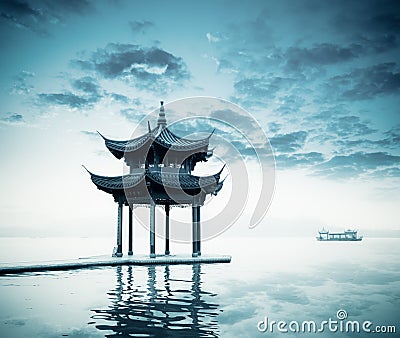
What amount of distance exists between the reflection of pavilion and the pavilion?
36.8ft

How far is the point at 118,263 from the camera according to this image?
29359 millimetres

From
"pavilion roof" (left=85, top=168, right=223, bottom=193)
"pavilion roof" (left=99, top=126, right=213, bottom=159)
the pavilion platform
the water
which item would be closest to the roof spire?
"pavilion roof" (left=99, top=126, right=213, bottom=159)

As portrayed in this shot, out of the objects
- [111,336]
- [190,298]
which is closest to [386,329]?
[190,298]

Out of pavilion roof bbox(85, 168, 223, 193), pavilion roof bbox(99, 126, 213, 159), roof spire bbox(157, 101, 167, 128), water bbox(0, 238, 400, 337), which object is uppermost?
roof spire bbox(157, 101, 167, 128)

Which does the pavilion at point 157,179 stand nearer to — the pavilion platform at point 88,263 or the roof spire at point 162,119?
the roof spire at point 162,119

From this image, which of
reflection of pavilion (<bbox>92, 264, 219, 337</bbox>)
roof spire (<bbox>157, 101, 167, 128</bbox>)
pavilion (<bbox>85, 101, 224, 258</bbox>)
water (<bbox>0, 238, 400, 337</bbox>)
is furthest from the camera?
roof spire (<bbox>157, 101, 167, 128</bbox>)

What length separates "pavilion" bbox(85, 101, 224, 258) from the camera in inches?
1248

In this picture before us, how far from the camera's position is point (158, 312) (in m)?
13.6

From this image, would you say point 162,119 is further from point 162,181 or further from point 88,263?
point 88,263

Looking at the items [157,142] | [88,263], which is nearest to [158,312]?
[88,263]

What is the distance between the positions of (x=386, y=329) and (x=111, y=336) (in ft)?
29.7

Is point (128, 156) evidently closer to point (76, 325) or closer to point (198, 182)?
point (198, 182)

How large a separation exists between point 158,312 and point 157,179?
58.9ft

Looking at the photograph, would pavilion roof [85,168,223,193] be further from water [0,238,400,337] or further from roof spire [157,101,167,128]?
water [0,238,400,337]
